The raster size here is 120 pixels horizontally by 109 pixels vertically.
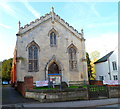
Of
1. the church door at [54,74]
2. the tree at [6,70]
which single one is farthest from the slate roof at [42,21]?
the tree at [6,70]

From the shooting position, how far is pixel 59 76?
84.6 feet

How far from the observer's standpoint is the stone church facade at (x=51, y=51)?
24641 mm

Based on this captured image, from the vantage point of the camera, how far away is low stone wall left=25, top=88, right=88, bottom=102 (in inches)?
544

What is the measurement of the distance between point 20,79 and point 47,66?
518cm

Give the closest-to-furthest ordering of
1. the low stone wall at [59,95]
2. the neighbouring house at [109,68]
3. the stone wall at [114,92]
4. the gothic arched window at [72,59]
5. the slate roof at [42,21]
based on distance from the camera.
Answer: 1. the low stone wall at [59,95]
2. the stone wall at [114,92]
3. the slate roof at [42,21]
4. the gothic arched window at [72,59]
5. the neighbouring house at [109,68]

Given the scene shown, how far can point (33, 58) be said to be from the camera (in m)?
25.3

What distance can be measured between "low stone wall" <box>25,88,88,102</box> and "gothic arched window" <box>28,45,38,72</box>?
955 cm

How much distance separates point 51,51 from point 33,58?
3.66m

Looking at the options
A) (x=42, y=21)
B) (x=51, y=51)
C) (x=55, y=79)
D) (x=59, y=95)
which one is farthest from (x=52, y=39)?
(x=59, y=95)

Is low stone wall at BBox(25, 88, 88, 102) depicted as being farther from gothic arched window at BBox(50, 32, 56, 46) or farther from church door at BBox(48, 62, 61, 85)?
gothic arched window at BBox(50, 32, 56, 46)

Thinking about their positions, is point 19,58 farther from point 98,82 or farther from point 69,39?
point 98,82

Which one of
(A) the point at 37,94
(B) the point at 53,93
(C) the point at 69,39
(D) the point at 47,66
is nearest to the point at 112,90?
(B) the point at 53,93

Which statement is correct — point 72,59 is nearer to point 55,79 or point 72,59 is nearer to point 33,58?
point 55,79

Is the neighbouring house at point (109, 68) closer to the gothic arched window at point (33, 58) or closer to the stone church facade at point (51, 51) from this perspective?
the stone church facade at point (51, 51)
